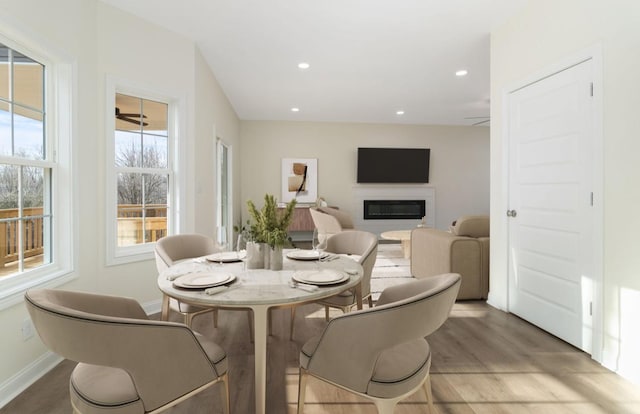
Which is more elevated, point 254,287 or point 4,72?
point 4,72

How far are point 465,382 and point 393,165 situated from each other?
6.20 meters

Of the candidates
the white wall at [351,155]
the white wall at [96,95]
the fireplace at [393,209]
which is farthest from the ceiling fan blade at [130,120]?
the fireplace at [393,209]

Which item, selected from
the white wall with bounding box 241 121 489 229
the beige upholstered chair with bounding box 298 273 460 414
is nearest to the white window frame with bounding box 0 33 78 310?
the beige upholstered chair with bounding box 298 273 460 414

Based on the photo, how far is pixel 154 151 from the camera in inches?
133

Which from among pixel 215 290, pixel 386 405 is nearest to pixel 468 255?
pixel 386 405

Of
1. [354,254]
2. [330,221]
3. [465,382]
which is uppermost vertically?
[330,221]

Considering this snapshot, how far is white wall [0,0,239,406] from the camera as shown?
2018 millimetres

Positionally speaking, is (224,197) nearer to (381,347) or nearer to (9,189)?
(9,189)

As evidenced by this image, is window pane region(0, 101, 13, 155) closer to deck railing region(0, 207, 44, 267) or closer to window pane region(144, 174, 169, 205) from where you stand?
deck railing region(0, 207, 44, 267)

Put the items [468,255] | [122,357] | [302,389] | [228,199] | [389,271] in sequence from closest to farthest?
[122,357]
[302,389]
[468,255]
[389,271]
[228,199]

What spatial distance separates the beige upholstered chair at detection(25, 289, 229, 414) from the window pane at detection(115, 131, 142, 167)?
204 centimetres

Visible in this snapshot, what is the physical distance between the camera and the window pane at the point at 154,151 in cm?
331

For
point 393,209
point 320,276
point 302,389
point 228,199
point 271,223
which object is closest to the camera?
point 302,389

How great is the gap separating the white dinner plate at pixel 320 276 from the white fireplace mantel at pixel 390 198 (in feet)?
19.7
